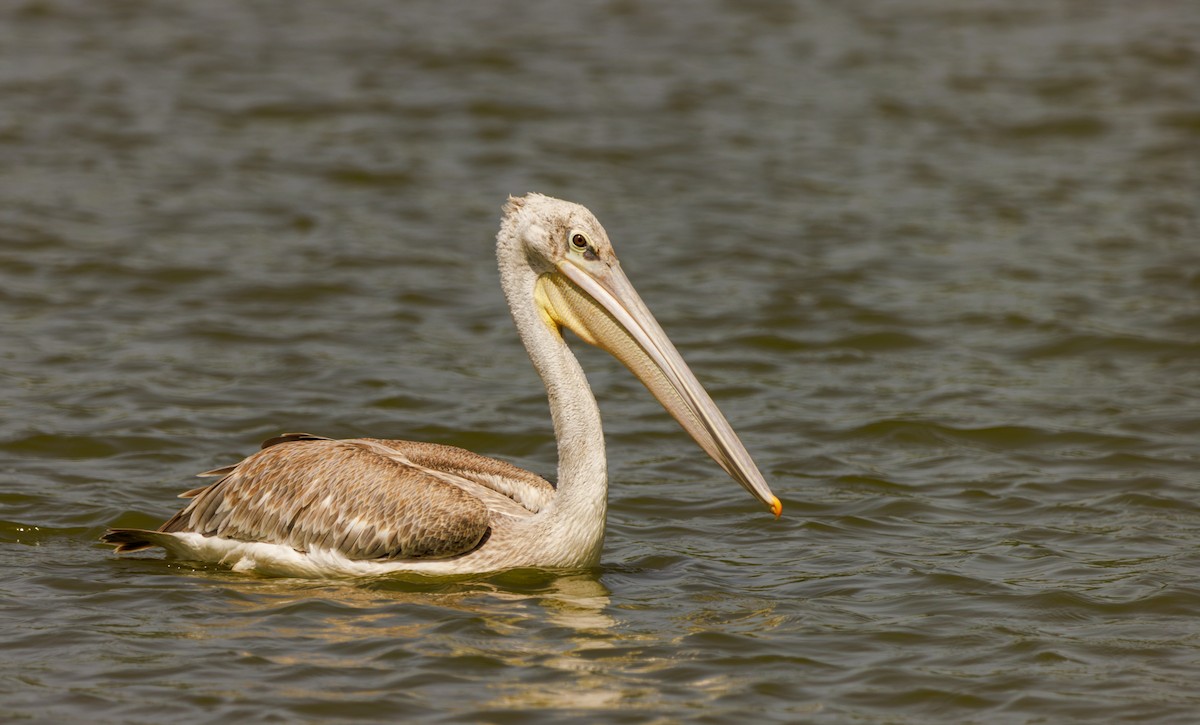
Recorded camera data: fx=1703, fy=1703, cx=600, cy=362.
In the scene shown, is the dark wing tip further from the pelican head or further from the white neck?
the pelican head

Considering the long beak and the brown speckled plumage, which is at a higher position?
the long beak

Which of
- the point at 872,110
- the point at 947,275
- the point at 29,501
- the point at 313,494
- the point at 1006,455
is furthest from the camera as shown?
the point at 872,110

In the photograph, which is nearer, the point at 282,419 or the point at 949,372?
the point at 282,419

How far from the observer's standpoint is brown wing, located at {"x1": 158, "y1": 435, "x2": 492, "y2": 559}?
6938 mm

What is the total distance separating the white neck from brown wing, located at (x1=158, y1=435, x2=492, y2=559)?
1.11 ft

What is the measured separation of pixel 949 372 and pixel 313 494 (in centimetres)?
480

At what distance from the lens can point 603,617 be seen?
264 inches

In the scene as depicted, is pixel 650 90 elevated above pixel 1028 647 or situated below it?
above

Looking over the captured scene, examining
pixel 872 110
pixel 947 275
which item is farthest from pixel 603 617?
pixel 872 110

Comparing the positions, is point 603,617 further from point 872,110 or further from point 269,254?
point 872,110

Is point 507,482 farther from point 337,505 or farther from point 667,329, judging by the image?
point 667,329

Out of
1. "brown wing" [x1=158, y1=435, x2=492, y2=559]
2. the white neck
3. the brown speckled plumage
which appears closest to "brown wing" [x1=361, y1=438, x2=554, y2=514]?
the brown speckled plumage

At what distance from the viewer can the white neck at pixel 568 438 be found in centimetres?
692

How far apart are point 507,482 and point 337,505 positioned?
29.6 inches
